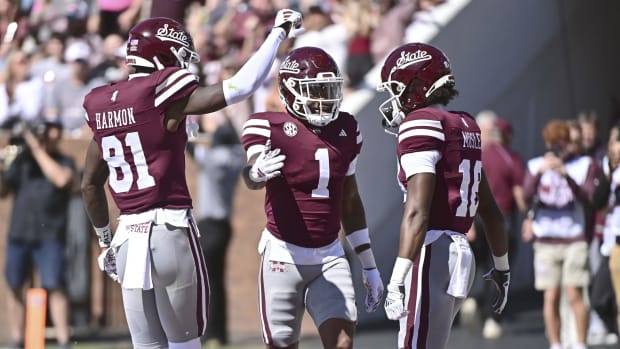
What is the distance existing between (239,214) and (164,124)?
5.96m

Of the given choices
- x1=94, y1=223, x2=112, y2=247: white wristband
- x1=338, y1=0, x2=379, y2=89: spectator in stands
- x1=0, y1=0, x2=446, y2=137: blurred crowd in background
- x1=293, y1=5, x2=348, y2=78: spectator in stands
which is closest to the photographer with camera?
x1=0, y1=0, x2=446, y2=137: blurred crowd in background

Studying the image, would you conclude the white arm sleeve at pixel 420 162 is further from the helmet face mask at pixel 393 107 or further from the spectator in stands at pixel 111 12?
the spectator in stands at pixel 111 12

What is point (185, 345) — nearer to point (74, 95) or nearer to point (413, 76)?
point (413, 76)

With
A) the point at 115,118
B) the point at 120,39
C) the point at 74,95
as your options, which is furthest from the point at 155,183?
the point at 120,39

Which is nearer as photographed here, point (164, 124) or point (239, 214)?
point (164, 124)

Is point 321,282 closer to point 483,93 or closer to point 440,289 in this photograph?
point 440,289

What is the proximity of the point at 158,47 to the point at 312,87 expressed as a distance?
2.56 feet

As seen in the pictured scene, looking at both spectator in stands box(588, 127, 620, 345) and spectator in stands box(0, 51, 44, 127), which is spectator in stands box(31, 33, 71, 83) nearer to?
spectator in stands box(0, 51, 44, 127)

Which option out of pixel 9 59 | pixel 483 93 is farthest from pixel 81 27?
pixel 483 93

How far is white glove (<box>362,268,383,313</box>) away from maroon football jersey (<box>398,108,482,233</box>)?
819 mm

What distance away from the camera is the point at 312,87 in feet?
21.9

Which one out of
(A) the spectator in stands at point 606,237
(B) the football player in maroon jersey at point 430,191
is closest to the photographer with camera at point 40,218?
(A) the spectator in stands at point 606,237

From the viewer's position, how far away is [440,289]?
6145 millimetres

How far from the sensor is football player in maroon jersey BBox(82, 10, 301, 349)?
6379 millimetres
